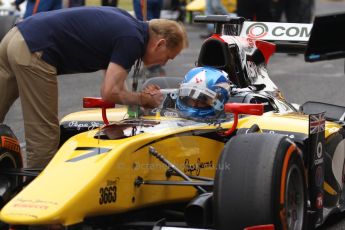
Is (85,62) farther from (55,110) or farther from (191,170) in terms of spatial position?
(191,170)

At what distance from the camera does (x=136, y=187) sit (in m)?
5.04

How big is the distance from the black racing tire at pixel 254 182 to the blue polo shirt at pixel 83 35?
0.97m

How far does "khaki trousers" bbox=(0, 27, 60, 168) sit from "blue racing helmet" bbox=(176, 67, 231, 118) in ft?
2.61

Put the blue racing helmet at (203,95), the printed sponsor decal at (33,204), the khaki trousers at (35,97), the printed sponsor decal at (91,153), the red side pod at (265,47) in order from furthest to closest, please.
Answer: the red side pod at (265,47), the blue racing helmet at (203,95), the khaki trousers at (35,97), the printed sponsor decal at (91,153), the printed sponsor decal at (33,204)

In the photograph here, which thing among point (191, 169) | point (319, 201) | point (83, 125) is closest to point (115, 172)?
point (191, 169)

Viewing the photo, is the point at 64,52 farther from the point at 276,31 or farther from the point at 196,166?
the point at 276,31

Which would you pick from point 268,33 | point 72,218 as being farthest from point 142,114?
point 268,33

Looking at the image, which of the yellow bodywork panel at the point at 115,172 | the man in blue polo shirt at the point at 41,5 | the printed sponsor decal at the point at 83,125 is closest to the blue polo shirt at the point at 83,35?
the yellow bodywork panel at the point at 115,172

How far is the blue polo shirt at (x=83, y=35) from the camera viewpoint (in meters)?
5.46

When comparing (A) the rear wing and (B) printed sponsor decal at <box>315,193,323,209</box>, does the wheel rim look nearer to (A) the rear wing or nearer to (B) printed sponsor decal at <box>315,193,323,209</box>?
(B) printed sponsor decal at <box>315,193,323,209</box>

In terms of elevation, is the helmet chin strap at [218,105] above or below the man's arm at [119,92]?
below

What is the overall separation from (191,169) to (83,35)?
1.01 metres

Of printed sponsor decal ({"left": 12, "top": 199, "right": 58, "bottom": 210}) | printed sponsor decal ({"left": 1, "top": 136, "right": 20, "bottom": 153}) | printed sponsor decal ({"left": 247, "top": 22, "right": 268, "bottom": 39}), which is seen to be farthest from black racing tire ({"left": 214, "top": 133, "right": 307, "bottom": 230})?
printed sponsor decal ({"left": 247, "top": 22, "right": 268, "bottom": 39})

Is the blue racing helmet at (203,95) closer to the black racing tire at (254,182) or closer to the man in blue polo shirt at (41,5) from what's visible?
the black racing tire at (254,182)
